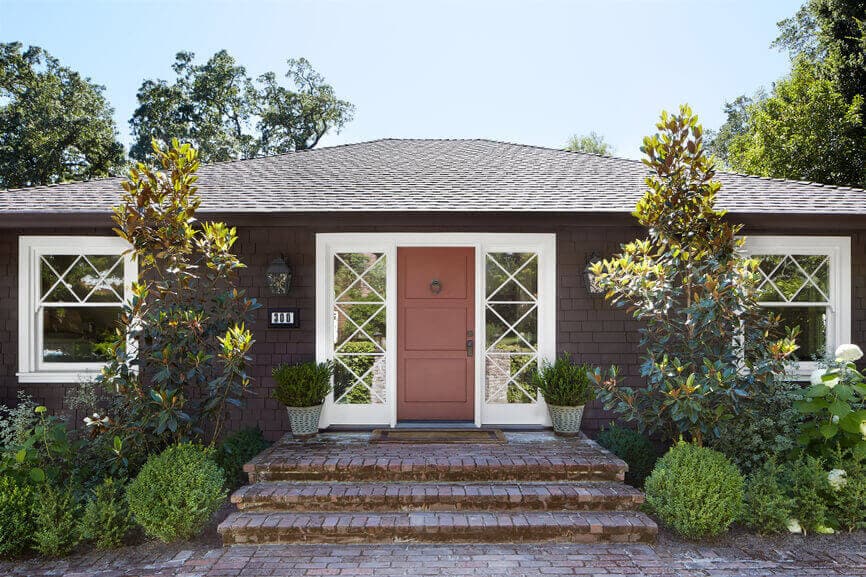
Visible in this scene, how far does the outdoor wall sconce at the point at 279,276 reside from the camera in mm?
5312

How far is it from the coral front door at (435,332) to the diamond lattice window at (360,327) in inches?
7.8

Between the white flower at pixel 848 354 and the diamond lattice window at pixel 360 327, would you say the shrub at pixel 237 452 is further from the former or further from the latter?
the white flower at pixel 848 354

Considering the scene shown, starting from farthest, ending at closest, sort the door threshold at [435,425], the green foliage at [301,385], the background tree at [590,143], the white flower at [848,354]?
the background tree at [590,143] < the door threshold at [435,425] < the green foliage at [301,385] < the white flower at [848,354]

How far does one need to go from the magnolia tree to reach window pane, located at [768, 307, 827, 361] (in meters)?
1.35

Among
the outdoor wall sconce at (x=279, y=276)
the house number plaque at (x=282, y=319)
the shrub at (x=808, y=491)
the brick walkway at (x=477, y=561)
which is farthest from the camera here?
the house number plaque at (x=282, y=319)

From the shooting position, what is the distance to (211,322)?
14.8 ft

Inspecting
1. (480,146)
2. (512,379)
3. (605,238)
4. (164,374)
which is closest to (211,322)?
(164,374)

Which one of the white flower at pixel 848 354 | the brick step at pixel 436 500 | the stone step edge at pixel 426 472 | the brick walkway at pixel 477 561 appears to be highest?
the white flower at pixel 848 354

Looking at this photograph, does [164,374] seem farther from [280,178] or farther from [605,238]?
[605,238]

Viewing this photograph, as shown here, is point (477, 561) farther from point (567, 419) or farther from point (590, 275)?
point (590, 275)

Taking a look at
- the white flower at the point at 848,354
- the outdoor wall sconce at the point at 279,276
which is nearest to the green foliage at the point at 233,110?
the outdoor wall sconce at the point at 279,276

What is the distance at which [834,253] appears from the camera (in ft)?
18.2

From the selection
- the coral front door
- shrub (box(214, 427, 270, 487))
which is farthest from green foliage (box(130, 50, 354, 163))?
shrub (box(214, 427, 270, 487))

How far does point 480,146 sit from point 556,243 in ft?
10.6
